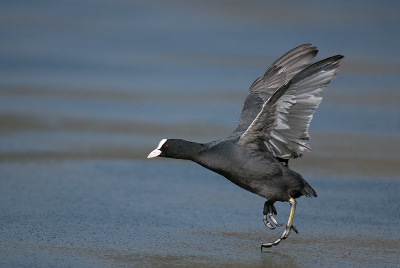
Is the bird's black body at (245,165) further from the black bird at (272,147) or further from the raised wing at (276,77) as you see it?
the raised wing at (276,77)

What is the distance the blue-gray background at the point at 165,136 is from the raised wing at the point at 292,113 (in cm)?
64

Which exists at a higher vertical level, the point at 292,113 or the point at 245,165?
the point at 292,113

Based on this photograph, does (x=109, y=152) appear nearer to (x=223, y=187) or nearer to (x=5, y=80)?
(x=223, y=187)

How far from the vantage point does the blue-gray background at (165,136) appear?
155 inches

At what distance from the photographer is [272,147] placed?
422 cm

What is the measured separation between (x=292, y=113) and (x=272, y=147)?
28 cm

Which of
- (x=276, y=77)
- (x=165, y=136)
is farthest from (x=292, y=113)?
(x=165, y=136)

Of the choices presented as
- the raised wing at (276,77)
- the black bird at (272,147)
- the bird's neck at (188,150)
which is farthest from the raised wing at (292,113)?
the raised wing at (276,77)

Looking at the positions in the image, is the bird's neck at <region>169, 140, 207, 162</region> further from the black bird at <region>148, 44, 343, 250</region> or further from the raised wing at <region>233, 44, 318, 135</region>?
the raised wing at <region>233, 44, 318, 135</region>

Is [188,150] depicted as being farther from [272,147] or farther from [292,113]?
[292,113]

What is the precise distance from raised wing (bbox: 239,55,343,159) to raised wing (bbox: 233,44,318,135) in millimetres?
645

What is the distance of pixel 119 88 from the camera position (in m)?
8.60

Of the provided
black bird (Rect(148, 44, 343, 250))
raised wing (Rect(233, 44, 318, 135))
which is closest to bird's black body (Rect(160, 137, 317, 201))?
black bird (Rect(148, 44, 343, 250))

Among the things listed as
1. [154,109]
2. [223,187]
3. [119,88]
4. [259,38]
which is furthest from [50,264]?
[259,38]
